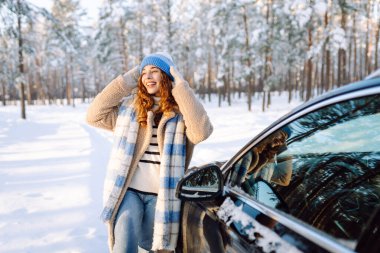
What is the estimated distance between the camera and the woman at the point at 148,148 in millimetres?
2523

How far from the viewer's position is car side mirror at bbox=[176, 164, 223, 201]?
1923mm

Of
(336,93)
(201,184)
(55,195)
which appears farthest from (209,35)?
(336,93)

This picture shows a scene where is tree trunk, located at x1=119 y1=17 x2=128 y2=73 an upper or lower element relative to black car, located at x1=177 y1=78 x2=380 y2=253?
upper

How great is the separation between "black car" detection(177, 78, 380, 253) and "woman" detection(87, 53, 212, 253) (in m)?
0.40

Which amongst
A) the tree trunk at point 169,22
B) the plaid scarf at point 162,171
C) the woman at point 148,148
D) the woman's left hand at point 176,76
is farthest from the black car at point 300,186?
the tree trunk at point 169,22

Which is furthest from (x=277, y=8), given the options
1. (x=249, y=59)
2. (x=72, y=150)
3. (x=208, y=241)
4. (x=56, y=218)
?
(x=208, y=241)

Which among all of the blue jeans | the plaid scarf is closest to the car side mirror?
the plaid scarf

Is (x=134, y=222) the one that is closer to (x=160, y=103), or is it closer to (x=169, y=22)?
(x=160, y=103)

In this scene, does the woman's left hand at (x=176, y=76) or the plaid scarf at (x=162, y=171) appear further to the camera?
the woman's left hand at (x=176, y=76)

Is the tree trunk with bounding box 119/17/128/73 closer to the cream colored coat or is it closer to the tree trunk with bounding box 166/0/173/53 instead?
the tree trunk with bounding box 166/0/173/53

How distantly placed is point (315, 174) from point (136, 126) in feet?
4.51

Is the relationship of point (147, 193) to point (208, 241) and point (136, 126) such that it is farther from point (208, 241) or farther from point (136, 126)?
point (208, 241)

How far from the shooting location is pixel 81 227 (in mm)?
4512

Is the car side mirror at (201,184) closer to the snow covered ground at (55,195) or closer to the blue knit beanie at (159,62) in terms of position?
the blue knit beanie at (159,62)
